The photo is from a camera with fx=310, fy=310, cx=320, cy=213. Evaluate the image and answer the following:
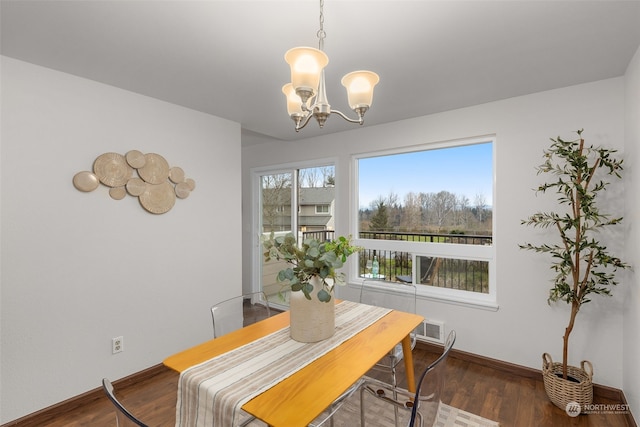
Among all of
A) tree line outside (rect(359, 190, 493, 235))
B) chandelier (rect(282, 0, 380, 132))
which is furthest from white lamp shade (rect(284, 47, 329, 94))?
tree line outside (rect(359, 190, 493, 235))

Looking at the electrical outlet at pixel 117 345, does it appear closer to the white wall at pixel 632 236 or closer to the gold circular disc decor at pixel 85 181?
the gold circular disc decor at pixel 85 181

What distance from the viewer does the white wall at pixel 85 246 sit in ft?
6.65

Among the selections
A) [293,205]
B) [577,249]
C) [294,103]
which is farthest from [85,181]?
[577,249]

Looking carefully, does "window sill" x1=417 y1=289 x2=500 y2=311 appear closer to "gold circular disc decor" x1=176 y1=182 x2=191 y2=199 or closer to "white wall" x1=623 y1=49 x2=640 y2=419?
"white wall" x1=623 y1=49 x2=640 y2=419

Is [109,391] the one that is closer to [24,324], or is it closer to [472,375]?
[24,324]

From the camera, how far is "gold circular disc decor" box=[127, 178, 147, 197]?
2535 millimetres

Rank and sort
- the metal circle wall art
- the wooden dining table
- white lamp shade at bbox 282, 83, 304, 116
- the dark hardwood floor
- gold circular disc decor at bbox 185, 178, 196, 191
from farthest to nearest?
gold circular disc decor at bbox 185, 178, 196, 191, the metal circle wall art, the dark hardwood floor, white lamp shade at bbox 282, 83, 304, 116, the wooden dining table

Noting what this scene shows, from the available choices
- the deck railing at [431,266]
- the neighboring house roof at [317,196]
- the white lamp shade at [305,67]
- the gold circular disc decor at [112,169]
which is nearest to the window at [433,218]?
the deck railing at [431,266]

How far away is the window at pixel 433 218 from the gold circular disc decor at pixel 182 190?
1.93 m

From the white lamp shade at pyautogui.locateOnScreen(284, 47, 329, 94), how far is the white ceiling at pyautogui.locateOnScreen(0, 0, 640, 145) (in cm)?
36

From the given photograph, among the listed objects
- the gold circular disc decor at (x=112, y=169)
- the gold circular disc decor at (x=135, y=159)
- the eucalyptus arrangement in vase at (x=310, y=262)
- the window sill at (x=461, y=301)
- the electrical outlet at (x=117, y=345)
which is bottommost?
the electrical outlet at (x=117, y=345)

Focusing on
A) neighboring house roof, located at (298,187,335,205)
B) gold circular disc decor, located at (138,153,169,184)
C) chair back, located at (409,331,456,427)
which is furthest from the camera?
neighboring house roof, located at (298,187,335,205)

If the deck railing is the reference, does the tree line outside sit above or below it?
above

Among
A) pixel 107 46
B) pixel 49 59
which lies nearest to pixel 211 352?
pixel 107 46
